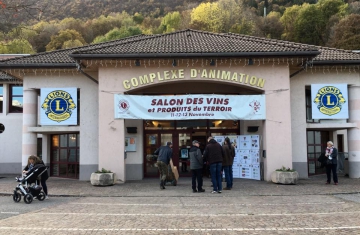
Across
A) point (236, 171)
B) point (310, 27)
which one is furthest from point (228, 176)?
point (310, 27)

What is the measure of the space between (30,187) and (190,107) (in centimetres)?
654

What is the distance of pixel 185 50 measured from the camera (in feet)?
46.5

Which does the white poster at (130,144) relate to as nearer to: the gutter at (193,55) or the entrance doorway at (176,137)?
the entrance doorway at (176,137)

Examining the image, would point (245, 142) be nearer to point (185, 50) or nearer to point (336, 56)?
point (185, 50)

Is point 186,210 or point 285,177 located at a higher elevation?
point 285,177

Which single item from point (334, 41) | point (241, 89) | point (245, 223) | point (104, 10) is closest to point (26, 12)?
point (245, 223)

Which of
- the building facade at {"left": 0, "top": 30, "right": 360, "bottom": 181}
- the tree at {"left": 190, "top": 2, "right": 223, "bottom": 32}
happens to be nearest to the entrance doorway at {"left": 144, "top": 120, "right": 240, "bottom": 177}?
the building facade at {"left": 0, "top": 30, "right": 360, "bottom": 181}

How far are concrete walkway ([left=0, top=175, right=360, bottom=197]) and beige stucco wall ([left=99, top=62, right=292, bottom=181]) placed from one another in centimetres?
100

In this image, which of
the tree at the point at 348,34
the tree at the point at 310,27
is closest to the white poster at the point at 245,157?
the tree at the point at 348,34

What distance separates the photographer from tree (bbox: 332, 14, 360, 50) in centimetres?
4588

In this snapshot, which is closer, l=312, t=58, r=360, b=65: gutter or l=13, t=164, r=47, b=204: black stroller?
l=13, t=164, r=47, b=204: black stroller

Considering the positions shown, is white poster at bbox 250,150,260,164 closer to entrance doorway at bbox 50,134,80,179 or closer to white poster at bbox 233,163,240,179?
white poster at bbox 233,163,240,179

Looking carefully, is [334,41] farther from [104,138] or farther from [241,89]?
[104,138]

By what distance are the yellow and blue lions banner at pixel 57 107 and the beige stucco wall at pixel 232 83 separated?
1.87 metres
